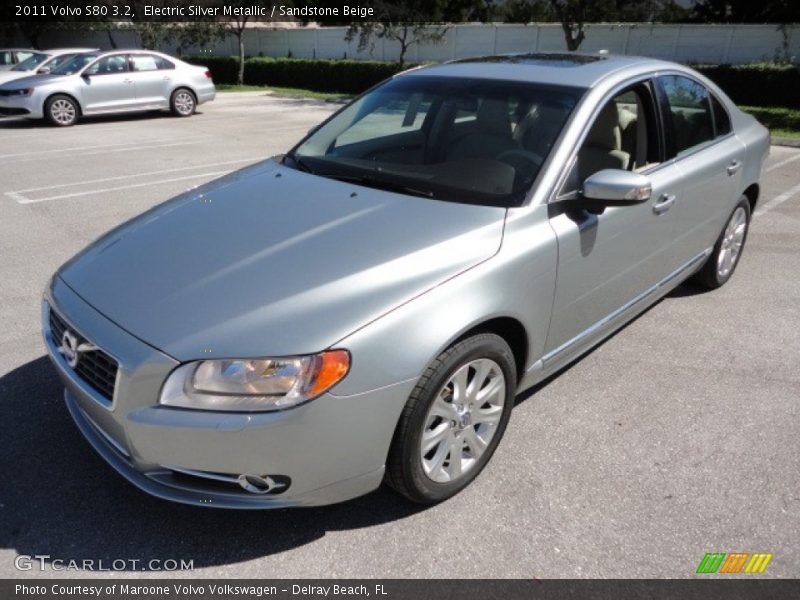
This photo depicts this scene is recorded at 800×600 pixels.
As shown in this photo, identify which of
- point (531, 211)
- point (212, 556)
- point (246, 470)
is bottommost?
point (212, 556)

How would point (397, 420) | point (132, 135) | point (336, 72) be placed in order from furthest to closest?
1. point (336, 72)
2. point (132, 135)
3. point (397, 420)

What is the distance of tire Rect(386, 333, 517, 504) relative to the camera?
7.71 feet

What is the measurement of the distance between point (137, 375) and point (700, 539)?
215cm

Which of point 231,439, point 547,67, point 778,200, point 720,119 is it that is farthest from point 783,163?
point 231,439

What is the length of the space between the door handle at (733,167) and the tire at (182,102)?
44.4 ft

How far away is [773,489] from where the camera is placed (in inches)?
109

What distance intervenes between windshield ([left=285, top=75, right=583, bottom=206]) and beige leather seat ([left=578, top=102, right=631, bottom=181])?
172 millimetres

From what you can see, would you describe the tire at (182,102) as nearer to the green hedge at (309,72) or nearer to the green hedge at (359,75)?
the green hedge at (309,72)

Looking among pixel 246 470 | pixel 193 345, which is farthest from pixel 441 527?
pixel 193 345

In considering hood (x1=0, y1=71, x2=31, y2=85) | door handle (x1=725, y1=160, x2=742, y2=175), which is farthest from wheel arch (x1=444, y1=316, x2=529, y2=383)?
hood (x1=0, y1=71, x2=31, y2=85)

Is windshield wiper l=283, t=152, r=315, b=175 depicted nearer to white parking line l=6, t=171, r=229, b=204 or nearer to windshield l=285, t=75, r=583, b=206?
windshield l=285, t=75, r=583, b=206

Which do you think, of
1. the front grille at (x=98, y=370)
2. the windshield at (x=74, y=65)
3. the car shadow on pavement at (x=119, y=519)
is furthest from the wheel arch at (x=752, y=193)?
the windshield at (x=74, y=65)

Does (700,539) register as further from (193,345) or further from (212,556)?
(193,345)

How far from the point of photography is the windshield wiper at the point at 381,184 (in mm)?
2963
